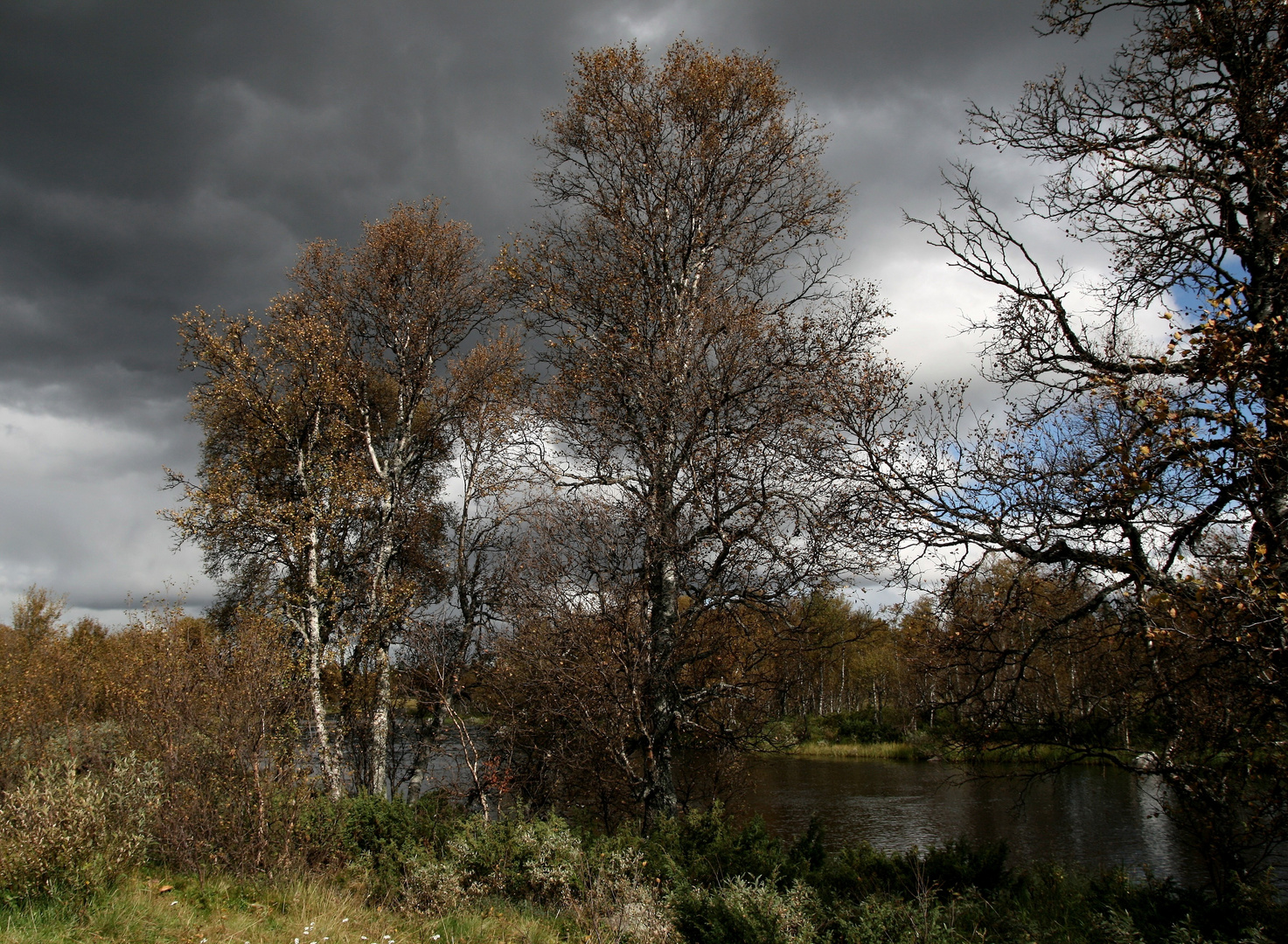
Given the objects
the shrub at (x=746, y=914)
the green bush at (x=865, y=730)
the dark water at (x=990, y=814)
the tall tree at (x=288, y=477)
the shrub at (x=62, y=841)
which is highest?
the tall tree at (x=288, y=477)

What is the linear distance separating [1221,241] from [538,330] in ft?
31.0

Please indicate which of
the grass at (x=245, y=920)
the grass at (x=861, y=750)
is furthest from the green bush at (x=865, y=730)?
the grass at (x=245, y=920)

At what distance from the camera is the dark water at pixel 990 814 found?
1596cm

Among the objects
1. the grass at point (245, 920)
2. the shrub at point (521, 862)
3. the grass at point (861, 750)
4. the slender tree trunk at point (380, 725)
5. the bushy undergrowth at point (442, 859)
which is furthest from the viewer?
the grass at point (861, 750)

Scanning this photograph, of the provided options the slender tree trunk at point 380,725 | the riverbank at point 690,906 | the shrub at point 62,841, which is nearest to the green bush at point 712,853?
the riverbank at point 690,906

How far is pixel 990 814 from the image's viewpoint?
68.6 feet

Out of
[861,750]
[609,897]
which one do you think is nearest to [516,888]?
[609,897]

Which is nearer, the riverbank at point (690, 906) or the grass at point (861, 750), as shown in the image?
the riverbank at point (690, 906)

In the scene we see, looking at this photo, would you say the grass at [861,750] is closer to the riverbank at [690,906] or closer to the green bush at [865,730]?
the green bush at [865,730]

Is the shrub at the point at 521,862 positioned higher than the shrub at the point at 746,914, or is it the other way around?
the shrub at the point at 746,914

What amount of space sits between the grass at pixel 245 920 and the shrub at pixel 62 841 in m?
0.23

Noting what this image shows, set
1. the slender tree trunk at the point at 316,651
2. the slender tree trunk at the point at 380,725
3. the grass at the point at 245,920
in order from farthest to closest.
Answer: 1. the slender tree trunk at the point at 380,725
2. the slender tree trunk at the point at 316,651
3. the grass at the point at 245,920

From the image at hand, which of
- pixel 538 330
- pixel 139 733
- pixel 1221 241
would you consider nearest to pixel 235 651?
pixel 139 733

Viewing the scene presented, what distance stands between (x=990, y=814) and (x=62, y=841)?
22265 mm
